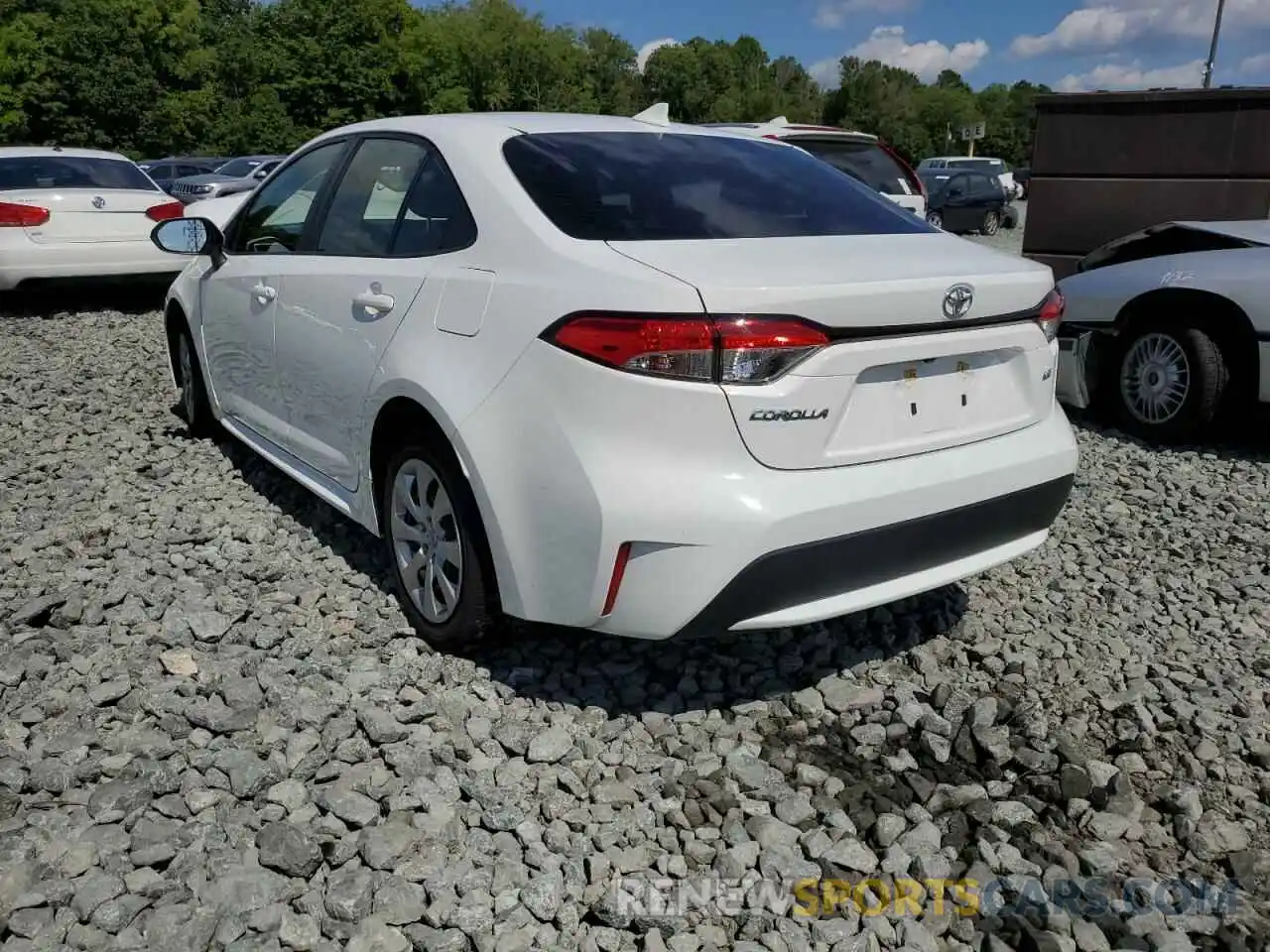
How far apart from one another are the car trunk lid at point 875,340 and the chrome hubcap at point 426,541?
970 mm

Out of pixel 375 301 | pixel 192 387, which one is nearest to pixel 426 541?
pixel 375 301

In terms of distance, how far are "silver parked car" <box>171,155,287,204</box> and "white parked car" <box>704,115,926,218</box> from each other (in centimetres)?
890

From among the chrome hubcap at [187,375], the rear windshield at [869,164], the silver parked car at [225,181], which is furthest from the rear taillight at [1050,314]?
the silver parked car at [225,181]

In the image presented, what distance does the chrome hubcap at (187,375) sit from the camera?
5359mm

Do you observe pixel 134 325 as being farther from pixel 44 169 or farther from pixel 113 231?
pixel 44 169

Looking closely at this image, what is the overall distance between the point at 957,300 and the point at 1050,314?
0.49 m

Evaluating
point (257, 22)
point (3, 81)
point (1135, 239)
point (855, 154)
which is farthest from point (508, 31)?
point (1135, 239)

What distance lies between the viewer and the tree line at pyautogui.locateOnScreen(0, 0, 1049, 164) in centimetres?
4872

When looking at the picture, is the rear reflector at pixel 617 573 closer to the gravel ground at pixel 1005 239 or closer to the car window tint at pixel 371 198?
the car window tint at pixel 371 198

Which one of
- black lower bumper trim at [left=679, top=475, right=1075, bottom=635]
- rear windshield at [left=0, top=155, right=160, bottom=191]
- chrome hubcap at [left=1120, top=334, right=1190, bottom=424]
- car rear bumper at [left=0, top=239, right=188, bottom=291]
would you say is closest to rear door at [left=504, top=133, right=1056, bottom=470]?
black lower bumper trim at [left=679, top=475, right=1075, bottom=635]

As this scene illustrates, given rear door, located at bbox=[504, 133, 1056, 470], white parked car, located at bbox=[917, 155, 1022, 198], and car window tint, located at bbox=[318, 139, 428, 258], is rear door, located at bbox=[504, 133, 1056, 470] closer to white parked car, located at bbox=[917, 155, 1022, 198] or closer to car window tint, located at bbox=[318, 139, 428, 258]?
car window tint, located at bbox=[318, 139, 428, 258]

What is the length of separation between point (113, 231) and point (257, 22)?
210ft

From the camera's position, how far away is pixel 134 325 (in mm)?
8820

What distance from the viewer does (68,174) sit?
927cm
